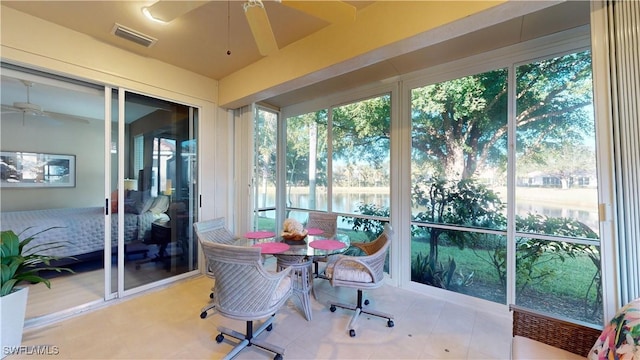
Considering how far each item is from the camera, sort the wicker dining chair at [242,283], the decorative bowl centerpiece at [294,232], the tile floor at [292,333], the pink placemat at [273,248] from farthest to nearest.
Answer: the decorative bowl centerpiece at [294,232]
the pink placemat at [273,248]
the tile floor at [292,333]
the wicker dining chair at [242,283]

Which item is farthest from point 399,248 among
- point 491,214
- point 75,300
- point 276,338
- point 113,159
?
point 75,300

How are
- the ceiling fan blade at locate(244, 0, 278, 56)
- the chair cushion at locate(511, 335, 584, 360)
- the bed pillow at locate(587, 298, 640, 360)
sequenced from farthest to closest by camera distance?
the ceiling fan blade at locate(244, 0, 278, 56) → the chair cushion at locate(511, 335, 584, 360) → the bed pillow at locate(587, 298, 640, 360)

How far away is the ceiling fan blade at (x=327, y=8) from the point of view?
143 centimetres

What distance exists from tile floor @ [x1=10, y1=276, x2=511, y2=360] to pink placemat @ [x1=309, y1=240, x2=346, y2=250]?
741mm

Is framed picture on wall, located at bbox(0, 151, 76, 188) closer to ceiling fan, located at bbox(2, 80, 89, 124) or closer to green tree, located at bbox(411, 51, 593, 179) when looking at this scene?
ceiling fan, located at bbox(2, 80, 89, 124)

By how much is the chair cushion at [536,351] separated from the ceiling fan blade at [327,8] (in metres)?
2.20

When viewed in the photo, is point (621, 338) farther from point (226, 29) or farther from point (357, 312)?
point (226, 29)

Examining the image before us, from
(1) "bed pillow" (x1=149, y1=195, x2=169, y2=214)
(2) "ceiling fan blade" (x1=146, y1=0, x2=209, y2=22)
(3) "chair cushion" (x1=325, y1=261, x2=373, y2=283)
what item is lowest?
(3) "chair cushion" (x1=325, y1=261, x2=373, y2=283)

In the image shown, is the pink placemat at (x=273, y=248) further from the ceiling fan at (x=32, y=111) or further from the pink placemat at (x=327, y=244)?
the ceiling fan at (x=32, y=111)

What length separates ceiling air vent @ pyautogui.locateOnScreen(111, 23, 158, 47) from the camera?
2.34 meters

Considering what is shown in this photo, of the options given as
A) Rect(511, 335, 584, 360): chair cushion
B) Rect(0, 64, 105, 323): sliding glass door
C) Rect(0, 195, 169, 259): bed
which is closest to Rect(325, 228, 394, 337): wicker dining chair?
Rect(511, 335, 584, 360): chair cushion

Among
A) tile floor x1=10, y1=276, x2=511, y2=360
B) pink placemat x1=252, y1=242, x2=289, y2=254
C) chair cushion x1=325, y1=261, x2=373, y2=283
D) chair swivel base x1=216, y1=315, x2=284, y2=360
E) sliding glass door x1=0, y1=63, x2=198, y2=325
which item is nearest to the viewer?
chair swivel base x1=216, y1=315, x2=284, y2=360

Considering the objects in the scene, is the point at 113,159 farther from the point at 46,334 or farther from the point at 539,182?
the point at 539,182

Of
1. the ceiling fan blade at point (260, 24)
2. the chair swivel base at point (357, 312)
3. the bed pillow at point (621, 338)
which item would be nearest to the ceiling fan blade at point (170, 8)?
the ceiling fan blade at point (260, 24)
